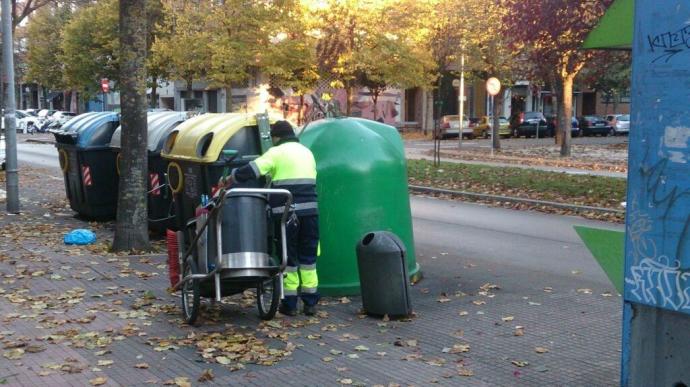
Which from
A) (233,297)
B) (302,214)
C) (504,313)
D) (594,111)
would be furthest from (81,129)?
(594,111)

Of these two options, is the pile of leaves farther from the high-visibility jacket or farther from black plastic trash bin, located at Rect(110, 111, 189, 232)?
black plastic trash bin, located at Rect(110, 111, 189, 232)

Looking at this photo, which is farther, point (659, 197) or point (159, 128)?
point (159, 128)

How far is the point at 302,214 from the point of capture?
7156mm

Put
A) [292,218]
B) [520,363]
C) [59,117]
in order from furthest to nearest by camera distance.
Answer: [59,117], [292,218], [520,363]

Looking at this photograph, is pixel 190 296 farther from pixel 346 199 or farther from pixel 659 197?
pixel 659 197

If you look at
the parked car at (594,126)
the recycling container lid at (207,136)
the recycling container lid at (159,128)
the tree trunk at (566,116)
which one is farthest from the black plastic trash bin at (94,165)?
the parked car at (594,126)

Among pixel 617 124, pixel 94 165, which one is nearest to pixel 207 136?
pixel 94 165

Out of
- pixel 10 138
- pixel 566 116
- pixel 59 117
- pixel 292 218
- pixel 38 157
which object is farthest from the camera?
pixel 59 117

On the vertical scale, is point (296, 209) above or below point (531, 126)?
above

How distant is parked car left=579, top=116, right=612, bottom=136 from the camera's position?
168 feet

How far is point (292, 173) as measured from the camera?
7.13m

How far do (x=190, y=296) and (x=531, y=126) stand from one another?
4373 centimetres

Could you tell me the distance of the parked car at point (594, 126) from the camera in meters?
51.2

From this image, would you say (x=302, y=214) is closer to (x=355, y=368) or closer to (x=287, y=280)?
(x=287, y=280)
